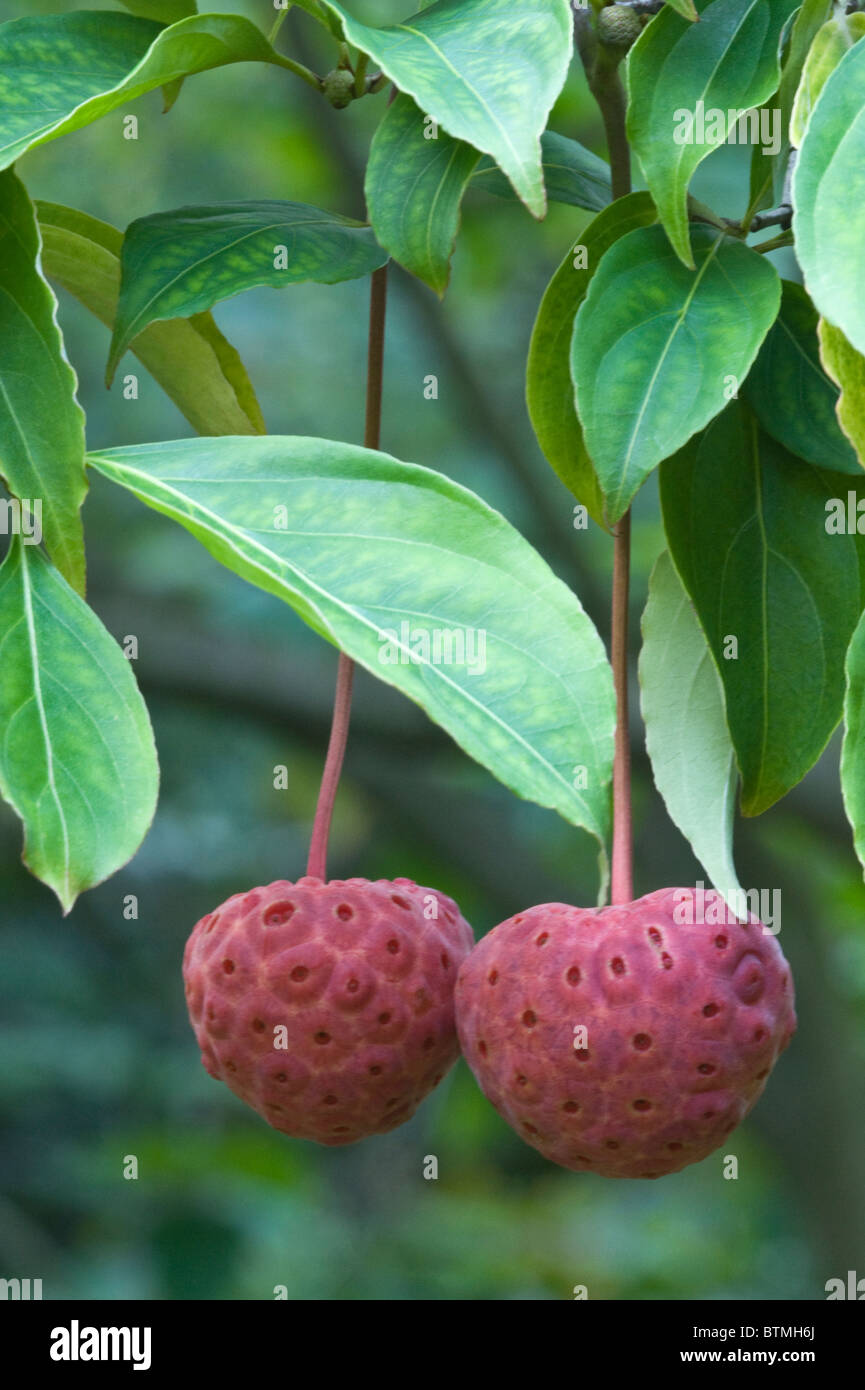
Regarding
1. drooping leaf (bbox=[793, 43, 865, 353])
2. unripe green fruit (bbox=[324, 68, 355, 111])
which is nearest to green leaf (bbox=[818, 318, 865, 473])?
drooping leaf (bbox=[793, 43, 865, 353])

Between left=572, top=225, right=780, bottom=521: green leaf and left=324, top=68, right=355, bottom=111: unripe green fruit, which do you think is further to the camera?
left=324, top=68, right=355, bottom=111: unripe green fruit

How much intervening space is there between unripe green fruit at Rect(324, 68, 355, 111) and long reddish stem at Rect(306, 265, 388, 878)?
8 centimetres

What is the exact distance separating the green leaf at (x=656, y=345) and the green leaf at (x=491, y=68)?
6cm

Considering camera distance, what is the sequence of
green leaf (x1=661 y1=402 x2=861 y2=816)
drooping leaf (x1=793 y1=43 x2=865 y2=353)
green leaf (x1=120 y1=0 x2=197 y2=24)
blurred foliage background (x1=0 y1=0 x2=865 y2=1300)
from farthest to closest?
blurred foliage background (x1=0 y1=0 x2=865 y2=1300) → green leaf (x1=120 y1=0 x2=197 y2=24) → green leaf (x1=661 y1=402 x2=861 y2=816) → drooping leaf (x1=793 y1=43 x2=865 y2=353)

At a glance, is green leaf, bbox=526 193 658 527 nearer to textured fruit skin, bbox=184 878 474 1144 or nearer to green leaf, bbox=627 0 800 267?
green leaf, bbox=627 0 800 267

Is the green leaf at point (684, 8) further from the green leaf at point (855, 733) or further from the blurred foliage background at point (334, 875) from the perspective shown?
the blurred foliage background at point (334, 875)

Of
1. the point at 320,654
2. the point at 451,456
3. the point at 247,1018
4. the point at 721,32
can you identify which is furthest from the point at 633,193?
the point at 451,456

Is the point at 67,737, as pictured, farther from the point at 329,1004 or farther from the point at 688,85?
the point at 688,85

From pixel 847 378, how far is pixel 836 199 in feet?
0.14

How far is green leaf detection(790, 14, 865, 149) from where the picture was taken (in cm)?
40

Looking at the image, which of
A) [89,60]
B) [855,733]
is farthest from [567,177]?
[855,733]

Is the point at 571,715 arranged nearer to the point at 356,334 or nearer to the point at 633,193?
the point at 633,193

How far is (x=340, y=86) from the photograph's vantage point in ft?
1.73

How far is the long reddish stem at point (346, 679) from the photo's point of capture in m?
0.47
